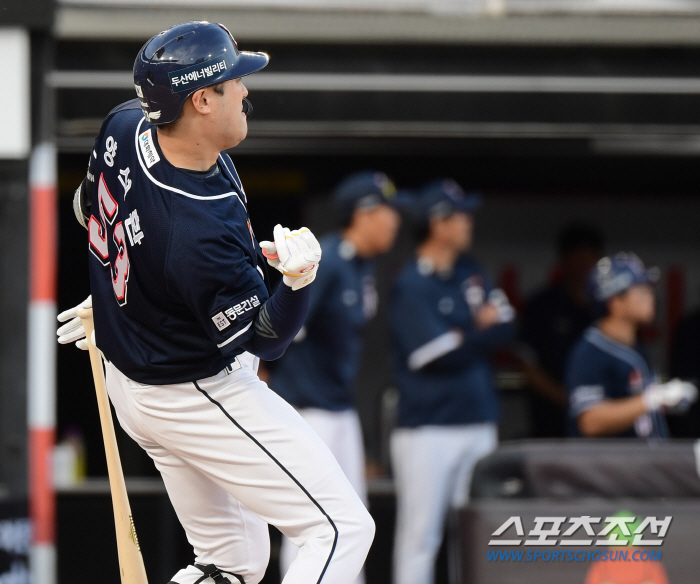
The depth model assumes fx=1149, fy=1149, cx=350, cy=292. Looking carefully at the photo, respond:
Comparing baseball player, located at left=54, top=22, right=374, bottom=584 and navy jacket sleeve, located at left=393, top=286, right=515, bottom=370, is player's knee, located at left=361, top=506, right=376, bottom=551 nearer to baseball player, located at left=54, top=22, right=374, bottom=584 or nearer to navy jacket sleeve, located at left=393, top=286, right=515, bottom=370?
baseball player, located at left=54, top=22, right=374, bottom=584

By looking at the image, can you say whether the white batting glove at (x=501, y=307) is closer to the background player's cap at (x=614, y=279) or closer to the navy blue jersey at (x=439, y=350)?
the navy blue jersey at (x=439, y=350)

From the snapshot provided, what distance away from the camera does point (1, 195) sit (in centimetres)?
417

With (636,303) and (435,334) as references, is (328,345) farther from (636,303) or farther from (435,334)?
(636,303)

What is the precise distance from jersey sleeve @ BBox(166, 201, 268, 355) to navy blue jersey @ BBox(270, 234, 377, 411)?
199 cm

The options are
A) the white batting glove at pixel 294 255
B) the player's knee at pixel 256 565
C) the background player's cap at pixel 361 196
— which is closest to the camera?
the white batting glove at pixel 294 255

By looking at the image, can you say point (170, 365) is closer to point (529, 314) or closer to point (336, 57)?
point (336, 57)

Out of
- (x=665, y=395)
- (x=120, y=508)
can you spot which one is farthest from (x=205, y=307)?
(x=665, y=395)

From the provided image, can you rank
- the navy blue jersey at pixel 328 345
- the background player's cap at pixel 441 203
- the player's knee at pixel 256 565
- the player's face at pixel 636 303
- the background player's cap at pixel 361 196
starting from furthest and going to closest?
1. the background player's cap at pixel 441 203
2. the background player's cap at pixel 361 196
3. the navy blue jersey at pixel 328 345
4. the player's face at pixel 636 303
5. the player's knee at pixel 256 565

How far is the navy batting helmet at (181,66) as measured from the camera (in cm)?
232

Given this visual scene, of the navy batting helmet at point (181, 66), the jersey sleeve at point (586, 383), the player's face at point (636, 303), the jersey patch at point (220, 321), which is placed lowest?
the jersey sleeve at point (586, 383)

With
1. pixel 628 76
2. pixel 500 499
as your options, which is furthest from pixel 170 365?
pixel 628 76

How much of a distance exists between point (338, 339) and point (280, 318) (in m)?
2.10

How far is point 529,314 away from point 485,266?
349 millimetres

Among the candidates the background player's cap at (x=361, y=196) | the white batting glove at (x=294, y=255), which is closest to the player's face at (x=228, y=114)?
the white batting glove at (x=294, y=255)
